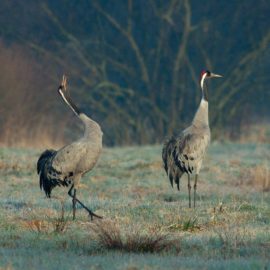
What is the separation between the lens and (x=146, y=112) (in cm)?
3406

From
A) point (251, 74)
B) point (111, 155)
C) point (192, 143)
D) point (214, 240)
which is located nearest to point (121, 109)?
point (251, 74)

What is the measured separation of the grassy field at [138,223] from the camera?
A: 8602 millimetres

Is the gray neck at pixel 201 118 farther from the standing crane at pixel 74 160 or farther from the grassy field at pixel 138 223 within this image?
the standing crane at pixel 74 160

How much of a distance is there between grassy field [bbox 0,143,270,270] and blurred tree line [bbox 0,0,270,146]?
14.6 m

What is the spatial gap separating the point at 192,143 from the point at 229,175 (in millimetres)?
→ 4988

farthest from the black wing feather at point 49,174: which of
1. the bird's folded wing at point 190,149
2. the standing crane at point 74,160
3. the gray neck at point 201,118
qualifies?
the gray neck at point 201,118

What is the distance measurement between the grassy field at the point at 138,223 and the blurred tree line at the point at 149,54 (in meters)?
14.6

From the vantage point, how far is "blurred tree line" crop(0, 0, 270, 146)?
107ft

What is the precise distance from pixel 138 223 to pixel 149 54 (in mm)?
23619

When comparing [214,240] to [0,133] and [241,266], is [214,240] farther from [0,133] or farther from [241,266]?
[0,133]

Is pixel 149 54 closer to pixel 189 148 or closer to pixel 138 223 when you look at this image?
pixel 189 148

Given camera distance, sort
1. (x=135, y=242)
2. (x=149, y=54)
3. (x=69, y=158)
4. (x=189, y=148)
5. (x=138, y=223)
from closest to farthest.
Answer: (x=135, y=242) < (x=138, y=223) < (x=69, y=158) < (x=189, y=148) < (x=149, y=54)

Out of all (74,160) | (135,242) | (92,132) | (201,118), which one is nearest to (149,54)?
(201,118)

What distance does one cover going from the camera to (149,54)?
34.1m
